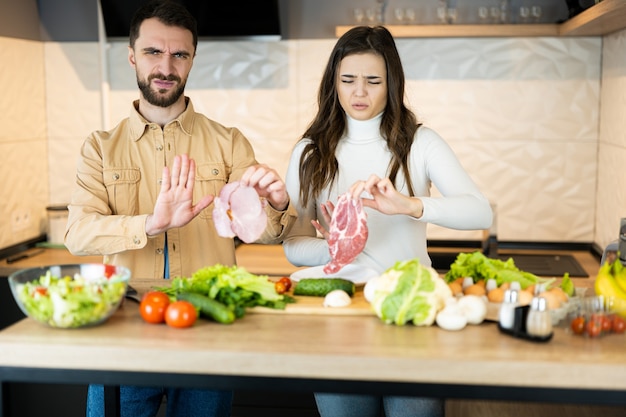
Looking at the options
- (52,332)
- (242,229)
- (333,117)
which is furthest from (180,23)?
(52,332)

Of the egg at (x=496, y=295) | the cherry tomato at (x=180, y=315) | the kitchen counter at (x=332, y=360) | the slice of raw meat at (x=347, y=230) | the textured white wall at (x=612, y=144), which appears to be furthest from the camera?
the textured white wall at (x=612, y=144)

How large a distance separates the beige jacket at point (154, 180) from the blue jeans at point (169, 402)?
1.09 ft

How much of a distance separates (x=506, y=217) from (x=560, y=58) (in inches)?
31.3

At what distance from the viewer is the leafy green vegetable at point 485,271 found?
2031 mm

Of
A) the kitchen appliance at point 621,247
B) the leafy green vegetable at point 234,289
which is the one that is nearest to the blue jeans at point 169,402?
the leafy green vegetable at point 234,289

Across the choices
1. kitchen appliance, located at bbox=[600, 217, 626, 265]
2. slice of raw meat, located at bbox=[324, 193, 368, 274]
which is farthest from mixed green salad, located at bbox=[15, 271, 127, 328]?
kitchen appliance, located at bbox=[600, 217, 626, 265]

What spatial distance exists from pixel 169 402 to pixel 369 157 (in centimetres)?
90

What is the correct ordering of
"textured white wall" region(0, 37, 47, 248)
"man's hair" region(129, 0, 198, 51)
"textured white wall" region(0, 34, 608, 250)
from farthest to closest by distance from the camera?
"textured white wall" region(0, 34, 608, 250)
"textured white wall" region(0, 37, 47, 248)
"man's hair" region(129, 0, 198, 51)

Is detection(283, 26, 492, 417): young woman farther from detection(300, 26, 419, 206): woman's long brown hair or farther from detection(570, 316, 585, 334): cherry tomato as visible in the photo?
detection(570, 316, 585, 334): cherry tomato

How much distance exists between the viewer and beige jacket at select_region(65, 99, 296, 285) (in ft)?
7.64

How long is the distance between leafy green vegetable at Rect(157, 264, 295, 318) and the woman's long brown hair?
18.4 inches

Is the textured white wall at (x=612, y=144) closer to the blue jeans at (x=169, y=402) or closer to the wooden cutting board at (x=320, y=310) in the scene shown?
the wooden cutting board at (x=320, y=310)

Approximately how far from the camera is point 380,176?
2.29 meters

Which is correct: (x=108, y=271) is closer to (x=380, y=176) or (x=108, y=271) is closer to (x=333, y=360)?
(x=333, y=360)
